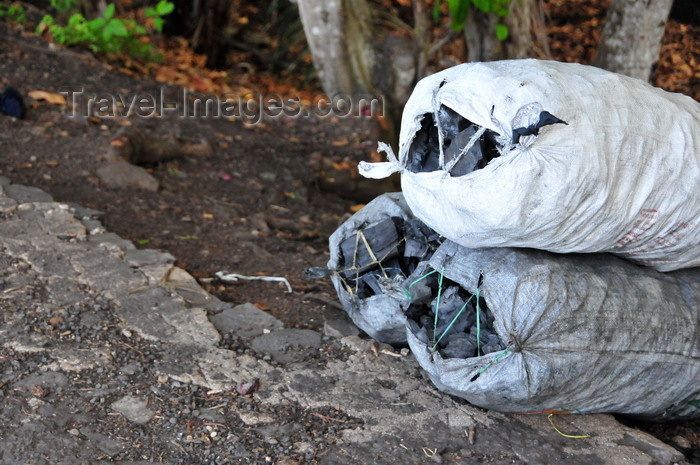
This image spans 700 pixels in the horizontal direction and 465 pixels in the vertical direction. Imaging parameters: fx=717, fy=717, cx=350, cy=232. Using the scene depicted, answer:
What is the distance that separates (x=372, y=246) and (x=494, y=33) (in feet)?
9.44

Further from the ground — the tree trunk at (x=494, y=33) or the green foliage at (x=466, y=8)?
the green foliage at (x=466, y=8)

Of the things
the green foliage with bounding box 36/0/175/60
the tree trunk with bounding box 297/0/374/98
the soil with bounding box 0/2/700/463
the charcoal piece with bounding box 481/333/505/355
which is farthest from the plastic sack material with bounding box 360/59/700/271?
the green foliage with bounding box 36/0/175/60

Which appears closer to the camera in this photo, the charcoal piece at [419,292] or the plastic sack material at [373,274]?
the charcoal piece at [419,292]

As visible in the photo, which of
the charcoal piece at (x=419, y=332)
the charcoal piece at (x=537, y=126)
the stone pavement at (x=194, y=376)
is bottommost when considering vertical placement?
the stone pavement at (x=194, y=376)

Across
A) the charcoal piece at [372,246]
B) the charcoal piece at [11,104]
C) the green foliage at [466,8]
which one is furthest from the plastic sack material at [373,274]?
the charcoal piece at [11,104]

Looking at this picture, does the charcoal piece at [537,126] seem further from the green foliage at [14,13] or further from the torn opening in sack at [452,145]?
the green foliage at [14,13]

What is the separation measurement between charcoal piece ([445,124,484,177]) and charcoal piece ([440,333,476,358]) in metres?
0.52

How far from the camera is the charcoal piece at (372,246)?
2.60 m

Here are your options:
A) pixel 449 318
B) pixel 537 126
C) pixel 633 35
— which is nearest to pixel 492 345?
pixel 449 318

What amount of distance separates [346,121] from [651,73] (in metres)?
2.11

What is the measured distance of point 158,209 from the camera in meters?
3.78

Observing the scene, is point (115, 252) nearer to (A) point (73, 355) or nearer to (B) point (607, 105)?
(A) point (73, 355)

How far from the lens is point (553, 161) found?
1.93 m

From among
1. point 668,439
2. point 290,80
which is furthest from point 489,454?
point 290,80
